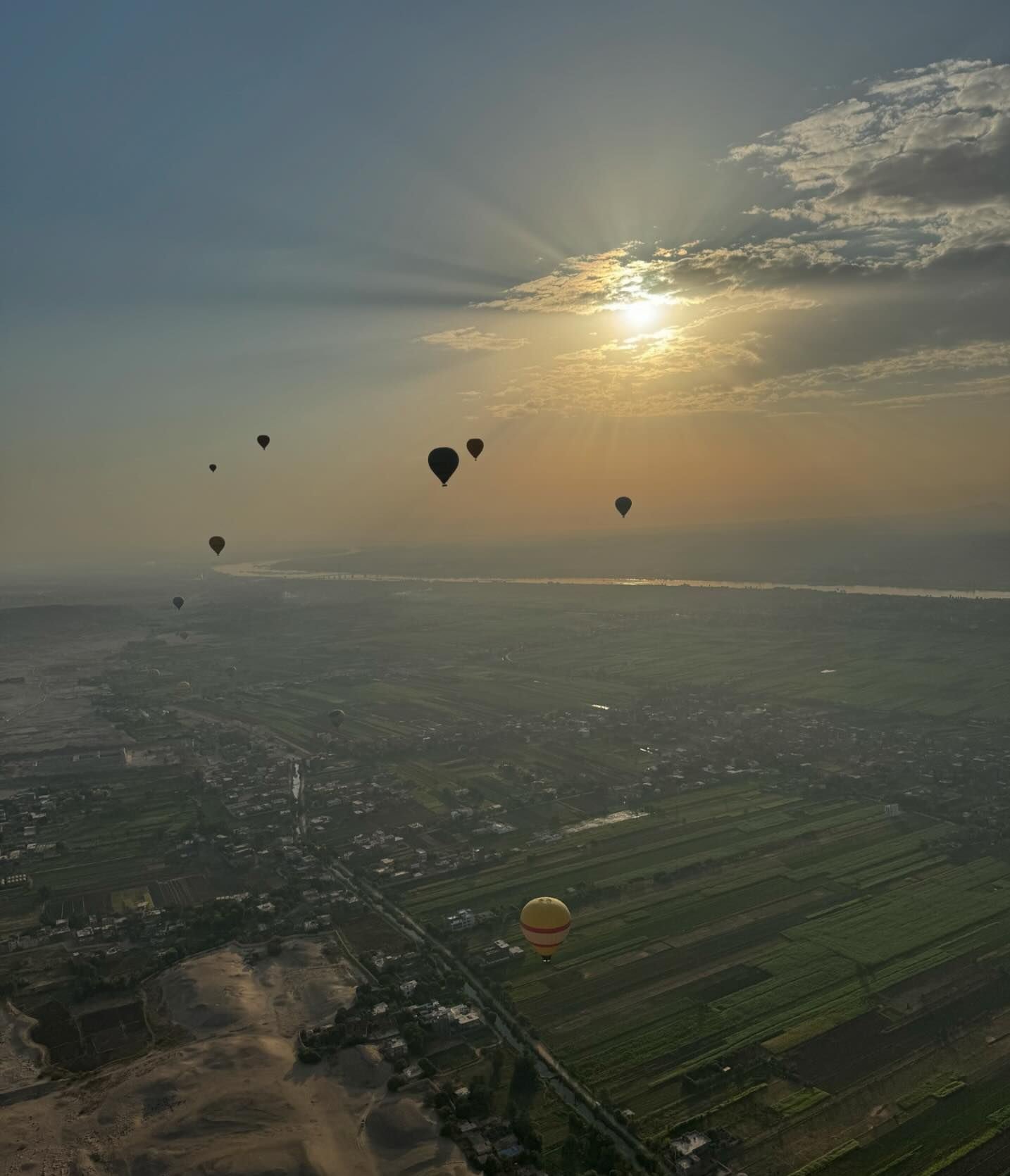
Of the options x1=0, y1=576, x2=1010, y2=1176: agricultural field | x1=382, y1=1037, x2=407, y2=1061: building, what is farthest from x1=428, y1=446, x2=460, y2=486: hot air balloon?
x1=382, y1=1037, x2=407, y2=1061: building

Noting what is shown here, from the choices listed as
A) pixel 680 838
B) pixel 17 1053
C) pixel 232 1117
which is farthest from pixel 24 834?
pixel 680 838

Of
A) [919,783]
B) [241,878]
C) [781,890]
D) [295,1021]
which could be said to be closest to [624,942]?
[781,890]

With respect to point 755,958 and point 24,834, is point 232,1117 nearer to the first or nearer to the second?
point 755,958

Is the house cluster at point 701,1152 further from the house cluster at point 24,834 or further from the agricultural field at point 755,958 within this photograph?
the house cluster at point 24,834

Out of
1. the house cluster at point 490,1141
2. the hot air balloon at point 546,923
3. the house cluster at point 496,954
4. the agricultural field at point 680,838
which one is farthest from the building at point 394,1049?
the hot air balloon at point 546,923

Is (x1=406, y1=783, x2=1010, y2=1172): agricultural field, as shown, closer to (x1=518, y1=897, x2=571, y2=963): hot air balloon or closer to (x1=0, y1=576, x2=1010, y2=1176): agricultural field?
(x1=0, y1=576, x2=1010, y2=1176): agricultural field

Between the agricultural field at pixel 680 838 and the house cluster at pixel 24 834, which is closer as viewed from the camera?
the agricultural field at pixel 680 838
